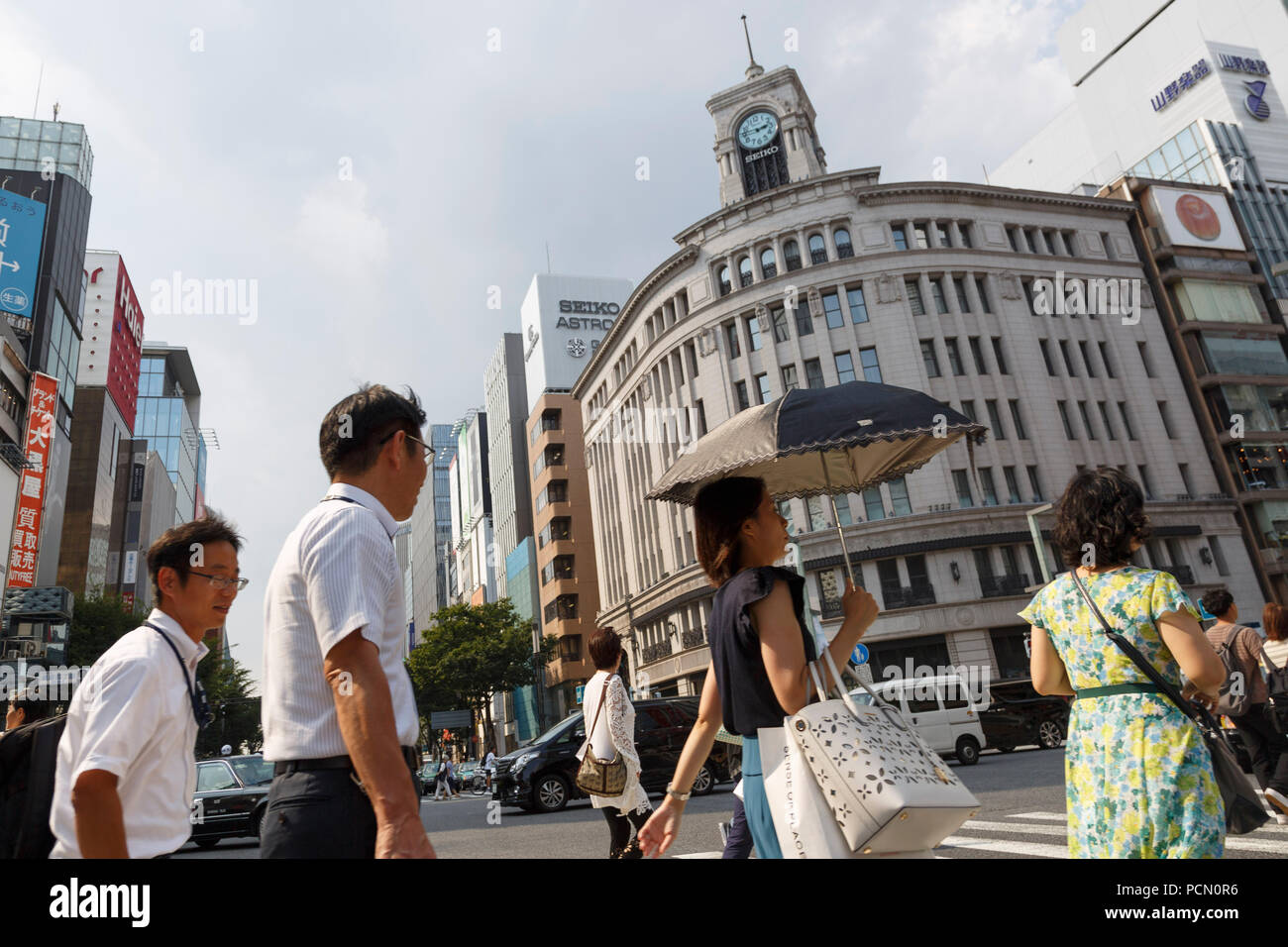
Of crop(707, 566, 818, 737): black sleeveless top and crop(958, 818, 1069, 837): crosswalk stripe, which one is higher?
crop(707, 566, 818, 737): black sleeveless top

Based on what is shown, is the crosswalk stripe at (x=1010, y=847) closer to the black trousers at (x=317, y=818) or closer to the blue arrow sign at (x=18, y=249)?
the black trousers at (x=317, y=818)

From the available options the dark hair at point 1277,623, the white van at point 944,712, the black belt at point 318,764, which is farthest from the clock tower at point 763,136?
the black belt at point 318,764

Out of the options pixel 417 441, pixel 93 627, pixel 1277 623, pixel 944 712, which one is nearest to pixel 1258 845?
pixel 1277 623

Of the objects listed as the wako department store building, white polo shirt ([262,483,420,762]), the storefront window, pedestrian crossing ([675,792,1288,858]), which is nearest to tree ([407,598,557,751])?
the wako department store building

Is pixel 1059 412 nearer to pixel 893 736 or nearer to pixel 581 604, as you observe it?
pixel 581 604

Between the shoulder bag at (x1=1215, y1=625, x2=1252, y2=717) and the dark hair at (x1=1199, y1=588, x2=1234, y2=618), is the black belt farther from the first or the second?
the shoulder bag at (x1=1215, y1=625, x2=1252, y2=717)

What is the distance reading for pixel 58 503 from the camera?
53469 mm

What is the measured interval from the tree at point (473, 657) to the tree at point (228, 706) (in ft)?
40.1

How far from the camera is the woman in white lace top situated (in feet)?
20.3

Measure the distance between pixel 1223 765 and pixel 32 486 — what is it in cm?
5111

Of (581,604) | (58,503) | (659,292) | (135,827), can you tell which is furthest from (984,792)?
(58,503)

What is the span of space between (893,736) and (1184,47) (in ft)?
285

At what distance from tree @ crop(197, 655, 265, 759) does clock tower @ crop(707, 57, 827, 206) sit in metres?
40.8

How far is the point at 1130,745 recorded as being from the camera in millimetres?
2695
